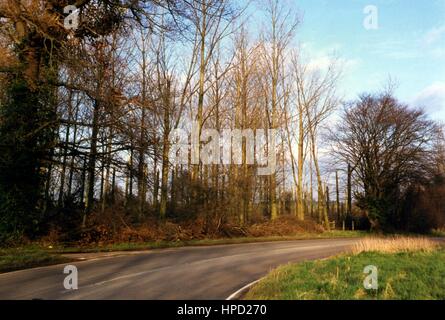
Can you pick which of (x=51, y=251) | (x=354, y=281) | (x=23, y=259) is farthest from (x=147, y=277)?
(x=51, y=251)

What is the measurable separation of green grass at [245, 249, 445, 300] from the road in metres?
1.14

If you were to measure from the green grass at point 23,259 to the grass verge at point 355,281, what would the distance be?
822cm

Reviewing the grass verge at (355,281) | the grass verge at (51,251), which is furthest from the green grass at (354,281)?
the grass verge at (51,251)

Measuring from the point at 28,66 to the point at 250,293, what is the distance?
50.6ft

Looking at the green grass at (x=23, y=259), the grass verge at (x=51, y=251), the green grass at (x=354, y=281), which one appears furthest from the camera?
the grass verge at (x=51, y=251)

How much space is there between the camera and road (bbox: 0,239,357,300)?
868cm

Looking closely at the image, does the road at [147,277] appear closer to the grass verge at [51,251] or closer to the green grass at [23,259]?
the green grass at [23,259]

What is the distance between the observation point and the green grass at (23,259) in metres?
12.8

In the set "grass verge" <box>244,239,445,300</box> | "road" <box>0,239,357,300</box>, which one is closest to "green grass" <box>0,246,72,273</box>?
"road" <box>0,239,357,300</box>

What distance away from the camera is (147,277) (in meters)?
10.8

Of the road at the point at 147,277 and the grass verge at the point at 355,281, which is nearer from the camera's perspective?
the grass verge at the point at 355,281

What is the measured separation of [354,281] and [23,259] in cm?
1148

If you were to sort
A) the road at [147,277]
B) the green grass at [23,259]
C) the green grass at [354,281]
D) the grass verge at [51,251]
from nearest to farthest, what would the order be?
the green grass at [354,281]
the road at [147,277]
the green grass at [23,259]
the grass verge at [51,251]

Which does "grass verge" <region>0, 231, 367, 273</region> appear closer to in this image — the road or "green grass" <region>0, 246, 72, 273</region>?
"green grass" <region>0, 246, 72, 273</region>
